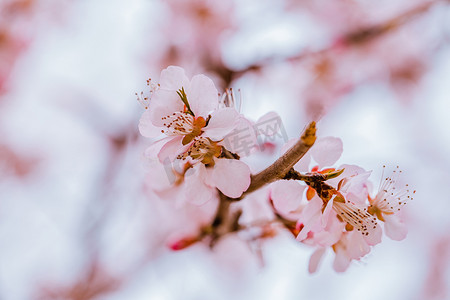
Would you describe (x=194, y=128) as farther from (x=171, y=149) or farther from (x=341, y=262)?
(x=341, y=262)

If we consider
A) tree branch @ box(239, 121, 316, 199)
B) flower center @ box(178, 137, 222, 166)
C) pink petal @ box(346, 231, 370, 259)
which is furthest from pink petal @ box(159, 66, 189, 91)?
pink petal @ box(346, 231, 370, 259)

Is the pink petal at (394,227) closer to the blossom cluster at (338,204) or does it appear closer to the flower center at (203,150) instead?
the blossom cluster at (338,204)

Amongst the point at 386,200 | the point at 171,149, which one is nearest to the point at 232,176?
the point at 171,149

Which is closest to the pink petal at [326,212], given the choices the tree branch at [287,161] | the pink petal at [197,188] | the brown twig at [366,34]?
the tree branch at [287,161]

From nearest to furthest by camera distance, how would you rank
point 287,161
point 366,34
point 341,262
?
point 287,161 → point 341,262 → point 366,34

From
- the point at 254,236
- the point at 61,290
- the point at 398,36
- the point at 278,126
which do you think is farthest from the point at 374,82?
the point at 61,290

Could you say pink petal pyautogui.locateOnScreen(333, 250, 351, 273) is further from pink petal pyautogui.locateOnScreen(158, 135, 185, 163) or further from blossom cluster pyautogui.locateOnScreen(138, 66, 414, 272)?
pink petal pyautogui.locateOnScreen(158, 135, 185, 163)
